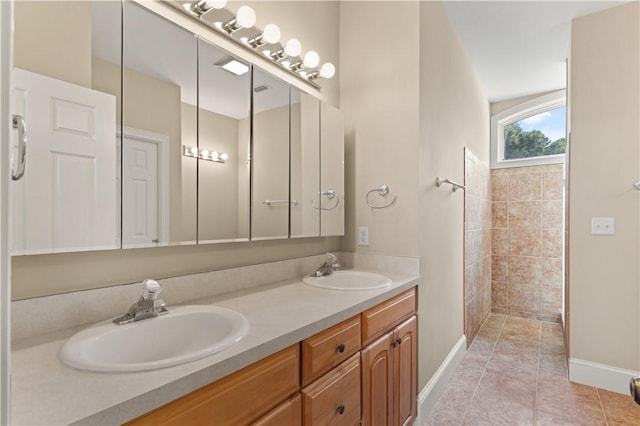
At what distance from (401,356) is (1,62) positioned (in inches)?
68.4

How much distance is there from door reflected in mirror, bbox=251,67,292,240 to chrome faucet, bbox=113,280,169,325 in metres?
0.58

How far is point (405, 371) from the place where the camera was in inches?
65.9

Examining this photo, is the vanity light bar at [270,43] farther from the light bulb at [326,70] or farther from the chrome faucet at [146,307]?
Result: the chrome faucet at [146,307]

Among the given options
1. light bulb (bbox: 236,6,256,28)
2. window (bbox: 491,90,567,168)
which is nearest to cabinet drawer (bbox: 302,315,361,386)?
light bulb (bbox: 236,6,256,28)

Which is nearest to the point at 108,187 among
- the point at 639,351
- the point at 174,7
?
the point at 174,7

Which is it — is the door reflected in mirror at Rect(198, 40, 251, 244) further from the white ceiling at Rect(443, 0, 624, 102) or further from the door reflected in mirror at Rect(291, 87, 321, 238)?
the white ceiling at Rect(443, 0, 624, 102)

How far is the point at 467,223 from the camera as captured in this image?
2.85m

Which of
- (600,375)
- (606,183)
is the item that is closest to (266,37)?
(606,183)

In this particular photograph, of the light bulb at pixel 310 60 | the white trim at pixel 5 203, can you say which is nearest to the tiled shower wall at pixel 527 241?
the light bulb at pixel 310 60

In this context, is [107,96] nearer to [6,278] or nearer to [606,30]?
[6,278]

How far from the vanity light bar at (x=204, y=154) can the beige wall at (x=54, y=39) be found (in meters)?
0.37

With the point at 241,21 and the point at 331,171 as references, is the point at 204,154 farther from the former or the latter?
the point at 331,171

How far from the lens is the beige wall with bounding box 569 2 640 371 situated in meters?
2.12

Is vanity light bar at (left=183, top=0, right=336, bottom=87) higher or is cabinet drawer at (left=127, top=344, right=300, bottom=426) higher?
vanity light bar at (left=183, top=0, right=336, bottom=87)
